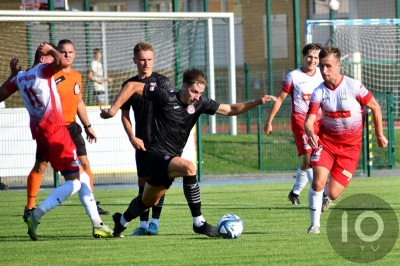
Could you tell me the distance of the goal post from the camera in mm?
19625

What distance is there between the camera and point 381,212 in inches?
418

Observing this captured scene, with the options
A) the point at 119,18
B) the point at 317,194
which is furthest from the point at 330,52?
the point at 119,18

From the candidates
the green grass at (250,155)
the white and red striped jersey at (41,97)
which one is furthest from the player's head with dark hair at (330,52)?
the green grass at (250,155)

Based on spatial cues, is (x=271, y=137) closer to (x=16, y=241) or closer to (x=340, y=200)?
(x=340, y=200)

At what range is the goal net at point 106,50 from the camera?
53.8ft

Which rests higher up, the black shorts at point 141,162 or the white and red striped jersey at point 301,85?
the white and red striped jersey at point 301,85

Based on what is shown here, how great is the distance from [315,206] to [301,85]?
3316 millimetres

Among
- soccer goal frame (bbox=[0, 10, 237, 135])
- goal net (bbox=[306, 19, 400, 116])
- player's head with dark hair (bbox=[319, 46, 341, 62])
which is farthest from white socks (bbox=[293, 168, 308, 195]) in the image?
goal net (bbox=[306, 19, 400, 116])

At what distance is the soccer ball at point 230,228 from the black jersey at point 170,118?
2.94 ft

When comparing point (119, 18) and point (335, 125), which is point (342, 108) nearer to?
point (335, 125)

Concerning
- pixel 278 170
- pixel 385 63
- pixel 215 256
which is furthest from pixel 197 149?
pixel 215 256

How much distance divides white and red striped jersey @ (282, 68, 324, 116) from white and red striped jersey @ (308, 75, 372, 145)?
2.57 meters

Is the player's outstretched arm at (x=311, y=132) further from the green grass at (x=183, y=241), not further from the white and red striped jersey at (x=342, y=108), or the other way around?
the green grass at (x=183, y=241)

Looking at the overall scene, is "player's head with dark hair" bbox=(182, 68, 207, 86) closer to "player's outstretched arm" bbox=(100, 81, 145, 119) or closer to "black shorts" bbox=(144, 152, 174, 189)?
"player's outstretched arm" bbox=(100, 81, 145, 119)
